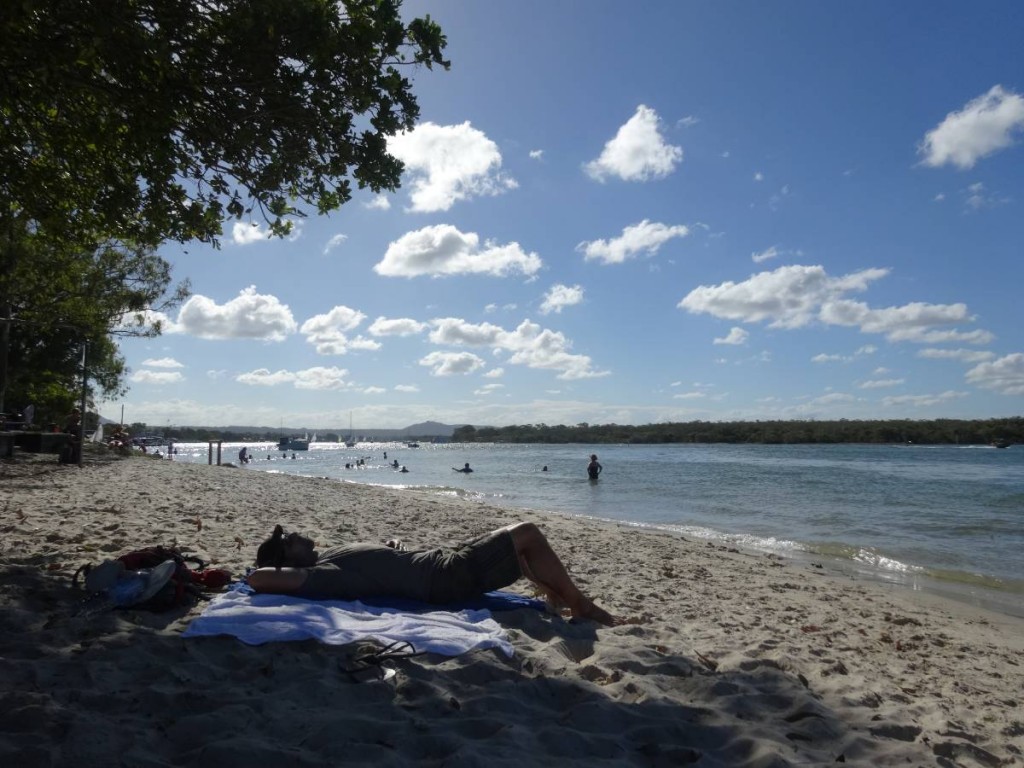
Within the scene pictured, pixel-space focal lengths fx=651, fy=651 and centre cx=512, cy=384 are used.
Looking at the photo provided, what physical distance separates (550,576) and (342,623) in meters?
1.62

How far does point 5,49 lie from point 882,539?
1542cm

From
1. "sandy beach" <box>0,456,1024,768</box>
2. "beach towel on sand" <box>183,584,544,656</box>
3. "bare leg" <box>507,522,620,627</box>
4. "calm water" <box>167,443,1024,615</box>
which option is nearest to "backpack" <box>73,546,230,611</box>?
"sandy beach" <box>0,456,1024,768</box>

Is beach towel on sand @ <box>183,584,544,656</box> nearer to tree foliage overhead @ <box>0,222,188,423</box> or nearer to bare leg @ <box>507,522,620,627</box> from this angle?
bare leg @ <box>507,522,620,627</box>

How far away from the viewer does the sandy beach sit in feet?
8.75

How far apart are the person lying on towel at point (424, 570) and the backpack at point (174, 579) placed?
1.30 ft

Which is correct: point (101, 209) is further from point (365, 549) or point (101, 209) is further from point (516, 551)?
point (516, 551)

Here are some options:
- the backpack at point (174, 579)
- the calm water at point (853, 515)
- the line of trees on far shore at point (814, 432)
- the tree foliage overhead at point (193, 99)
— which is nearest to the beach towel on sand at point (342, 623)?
the backpack at point (174, 579)

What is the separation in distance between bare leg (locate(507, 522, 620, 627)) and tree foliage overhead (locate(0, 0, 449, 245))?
11.2ft

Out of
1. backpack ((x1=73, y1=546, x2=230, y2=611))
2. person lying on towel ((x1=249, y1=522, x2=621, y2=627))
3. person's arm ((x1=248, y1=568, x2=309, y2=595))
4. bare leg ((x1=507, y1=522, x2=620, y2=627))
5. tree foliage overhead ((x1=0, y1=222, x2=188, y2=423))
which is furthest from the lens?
tree foliage overhead ((x1=0, y1=222, x2=188, y2=423))

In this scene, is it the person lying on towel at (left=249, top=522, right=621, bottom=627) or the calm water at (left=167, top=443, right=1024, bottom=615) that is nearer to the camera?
the person lying on towel at (left=249, top=522, right=621, bottom=627)

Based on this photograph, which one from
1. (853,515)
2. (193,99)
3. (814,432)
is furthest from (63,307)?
(814,432)

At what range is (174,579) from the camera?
4465 mm

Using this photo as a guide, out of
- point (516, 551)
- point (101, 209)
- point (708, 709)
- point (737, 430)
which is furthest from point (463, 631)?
point (737, 430)

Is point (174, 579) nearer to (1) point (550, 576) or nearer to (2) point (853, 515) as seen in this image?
(1) point (550, 576)
